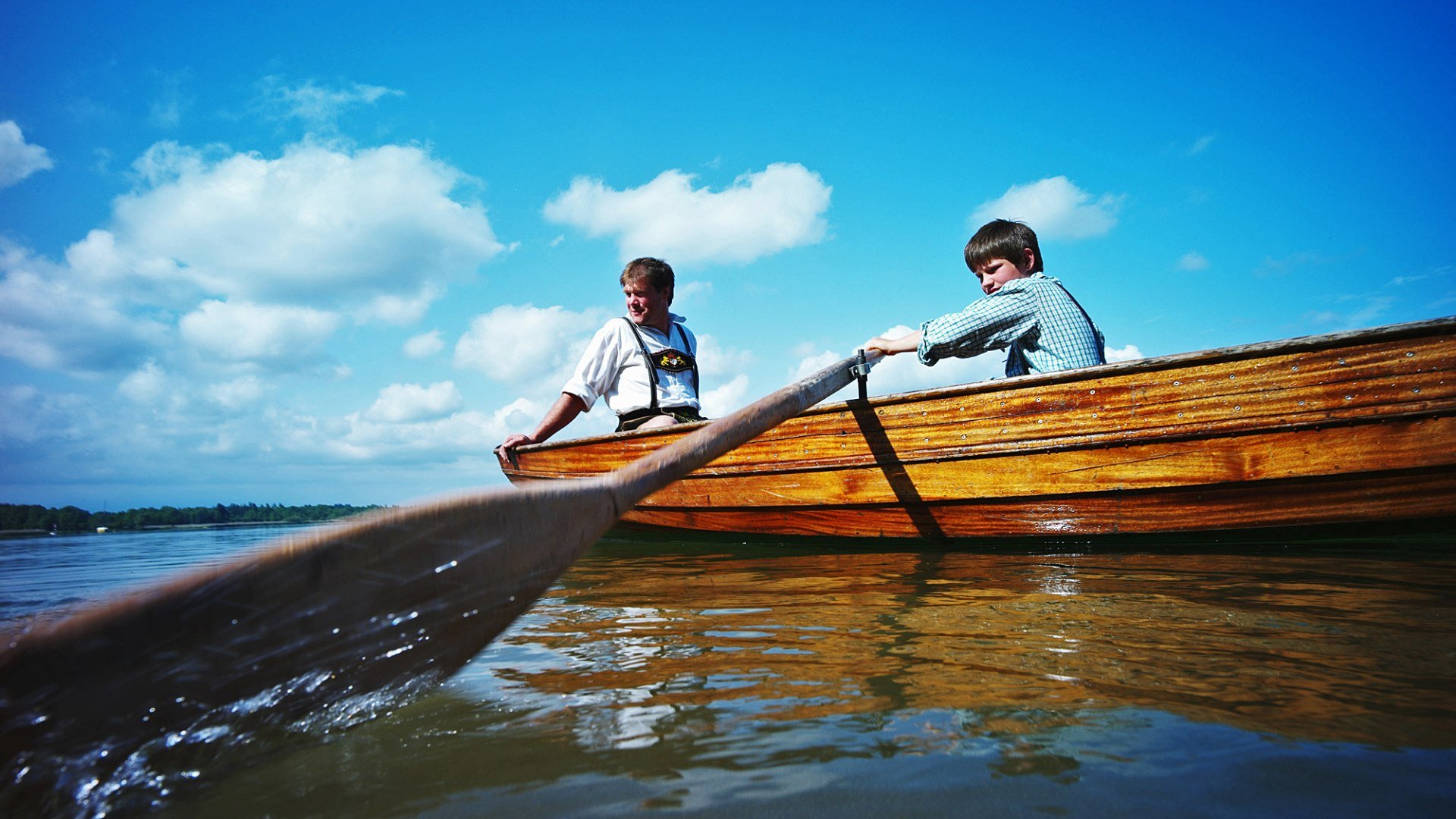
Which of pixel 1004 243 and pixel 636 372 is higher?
pixel 1004 243

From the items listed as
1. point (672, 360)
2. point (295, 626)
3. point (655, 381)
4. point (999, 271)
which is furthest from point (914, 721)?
point (672, 360)

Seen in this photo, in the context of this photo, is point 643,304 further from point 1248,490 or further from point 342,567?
point 342,567

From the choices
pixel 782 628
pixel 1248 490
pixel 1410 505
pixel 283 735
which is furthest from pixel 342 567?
pixel 1410 505

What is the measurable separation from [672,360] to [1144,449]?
9.31 feet

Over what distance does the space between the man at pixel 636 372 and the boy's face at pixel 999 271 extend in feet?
6.25

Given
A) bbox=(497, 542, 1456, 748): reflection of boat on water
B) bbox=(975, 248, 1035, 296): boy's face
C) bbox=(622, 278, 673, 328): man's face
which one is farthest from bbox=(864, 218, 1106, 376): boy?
bbox=(622, 278, 673, 328): man's face

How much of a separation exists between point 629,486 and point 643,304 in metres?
3.25

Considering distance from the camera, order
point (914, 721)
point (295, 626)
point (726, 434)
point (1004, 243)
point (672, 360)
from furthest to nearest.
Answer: point (672, 360) → point (1004, 243) → point (726, 434) → point (914, 721) → point (295, 626)

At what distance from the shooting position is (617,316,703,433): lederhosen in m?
4.95

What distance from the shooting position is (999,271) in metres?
4.09

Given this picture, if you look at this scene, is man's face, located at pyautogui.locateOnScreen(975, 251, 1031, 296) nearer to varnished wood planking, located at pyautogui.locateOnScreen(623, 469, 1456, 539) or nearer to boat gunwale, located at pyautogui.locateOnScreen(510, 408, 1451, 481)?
boat gunwale, located at pyautogui.locateOnScreen(510, 408, 1451, 481)

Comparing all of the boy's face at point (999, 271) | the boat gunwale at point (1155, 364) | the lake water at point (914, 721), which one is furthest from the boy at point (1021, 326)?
the lake water at point (914, 721)

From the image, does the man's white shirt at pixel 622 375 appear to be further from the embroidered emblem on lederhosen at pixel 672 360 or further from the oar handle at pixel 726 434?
the oar handle at pixel 726 434

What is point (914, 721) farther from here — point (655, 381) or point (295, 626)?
point (655, 381)
